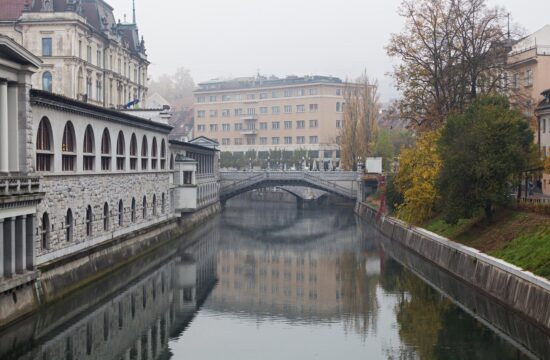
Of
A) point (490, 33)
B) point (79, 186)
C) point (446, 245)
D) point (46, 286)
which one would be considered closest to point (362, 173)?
point (490, 33)

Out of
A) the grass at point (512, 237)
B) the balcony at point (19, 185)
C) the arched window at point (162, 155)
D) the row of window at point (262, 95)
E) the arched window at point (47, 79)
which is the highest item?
the row of window at point (262, 95)

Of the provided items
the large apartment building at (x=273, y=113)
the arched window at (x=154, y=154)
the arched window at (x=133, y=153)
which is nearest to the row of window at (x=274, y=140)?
the large apartment building at (x=273, y=113)

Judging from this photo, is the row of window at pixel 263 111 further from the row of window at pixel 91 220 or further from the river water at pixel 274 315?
the row of window at pixel 91 220

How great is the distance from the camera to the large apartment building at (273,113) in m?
142

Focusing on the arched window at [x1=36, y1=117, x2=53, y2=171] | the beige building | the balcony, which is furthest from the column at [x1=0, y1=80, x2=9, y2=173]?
the beige building

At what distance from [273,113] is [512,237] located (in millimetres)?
112591

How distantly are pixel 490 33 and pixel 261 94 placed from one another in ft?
321

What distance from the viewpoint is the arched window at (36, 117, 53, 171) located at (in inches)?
1422

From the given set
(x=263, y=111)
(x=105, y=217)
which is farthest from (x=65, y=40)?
(x=263, y=111)

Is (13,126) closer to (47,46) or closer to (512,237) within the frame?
(512,237)

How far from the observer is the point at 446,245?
46.7 meters

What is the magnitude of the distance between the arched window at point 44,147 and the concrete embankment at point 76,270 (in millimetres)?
4662

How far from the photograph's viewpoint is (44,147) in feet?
122

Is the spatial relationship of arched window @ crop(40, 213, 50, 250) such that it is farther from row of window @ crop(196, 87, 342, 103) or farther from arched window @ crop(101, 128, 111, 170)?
row of window @ crop(196, 87, 342, 103)
